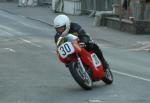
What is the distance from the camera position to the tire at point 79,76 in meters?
12.3

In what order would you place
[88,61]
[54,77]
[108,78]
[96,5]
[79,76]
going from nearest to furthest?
[79,76], [88,61], [108,78], [54,77], [96,5]

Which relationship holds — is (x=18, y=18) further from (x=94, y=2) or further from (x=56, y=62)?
(x=56, y=62)

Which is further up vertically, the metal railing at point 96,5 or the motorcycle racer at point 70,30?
the motorcycle racer at point 70,30

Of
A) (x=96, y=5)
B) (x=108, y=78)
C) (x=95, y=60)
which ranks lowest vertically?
(x=96, y=5)

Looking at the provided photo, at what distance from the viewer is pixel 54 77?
47.8 feet

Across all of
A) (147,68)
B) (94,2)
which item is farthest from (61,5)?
(147,68)

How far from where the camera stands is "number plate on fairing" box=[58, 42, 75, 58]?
1229 cm

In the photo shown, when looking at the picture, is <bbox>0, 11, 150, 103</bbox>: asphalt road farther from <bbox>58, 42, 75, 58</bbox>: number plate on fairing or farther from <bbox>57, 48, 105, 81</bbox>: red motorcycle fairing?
<bbox>58, 42, 75, 58</bbox>: number plate on fairing

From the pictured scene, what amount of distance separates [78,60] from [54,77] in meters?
2.25

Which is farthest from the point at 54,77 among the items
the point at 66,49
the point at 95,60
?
→ the point at 66,49

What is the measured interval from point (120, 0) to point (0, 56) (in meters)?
14.8

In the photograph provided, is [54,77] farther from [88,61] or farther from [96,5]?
[96,5]

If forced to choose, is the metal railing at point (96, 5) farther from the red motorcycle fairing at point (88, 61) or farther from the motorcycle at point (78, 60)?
the motorcycle at point (78, 60)

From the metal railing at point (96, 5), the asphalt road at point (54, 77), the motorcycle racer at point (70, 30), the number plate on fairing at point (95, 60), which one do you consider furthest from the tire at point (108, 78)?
the metal railing at point (96, 5)
